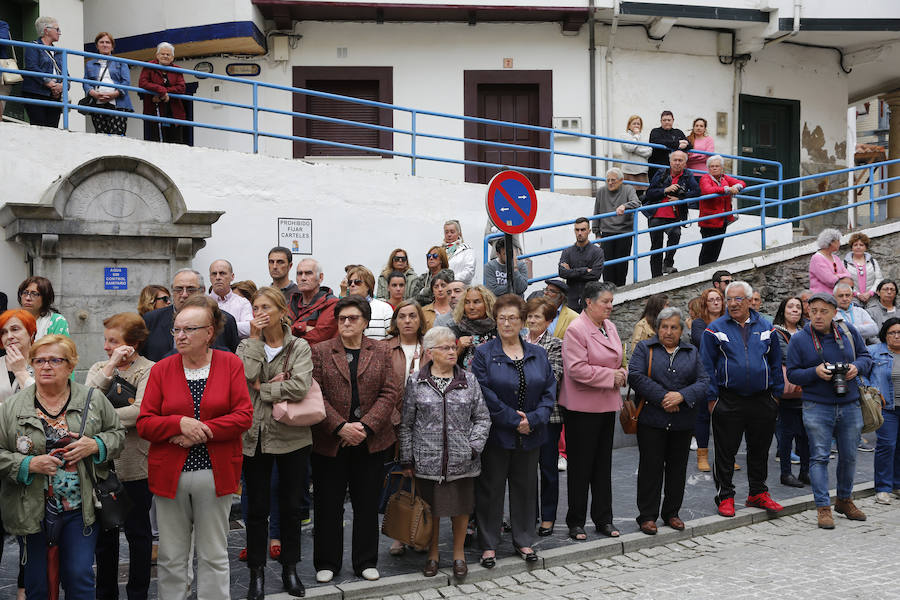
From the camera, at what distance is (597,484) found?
7.02 m

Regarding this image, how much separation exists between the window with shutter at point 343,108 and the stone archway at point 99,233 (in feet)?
18.1

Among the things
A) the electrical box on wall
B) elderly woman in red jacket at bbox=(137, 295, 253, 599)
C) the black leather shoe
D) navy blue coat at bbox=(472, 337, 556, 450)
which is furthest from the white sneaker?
the electrical box on wall

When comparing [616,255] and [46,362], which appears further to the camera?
[616,255]

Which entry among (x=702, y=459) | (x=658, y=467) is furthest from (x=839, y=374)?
(x=702, y=459)

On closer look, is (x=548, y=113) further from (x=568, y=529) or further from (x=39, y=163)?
(x=568, y=529)

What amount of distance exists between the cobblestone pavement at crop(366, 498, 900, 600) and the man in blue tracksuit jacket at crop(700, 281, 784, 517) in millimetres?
494

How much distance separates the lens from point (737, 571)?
6.14 m

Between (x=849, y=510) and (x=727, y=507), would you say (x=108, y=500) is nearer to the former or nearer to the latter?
(x=727, y=507)

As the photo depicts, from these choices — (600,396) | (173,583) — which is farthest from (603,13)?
(173,583)

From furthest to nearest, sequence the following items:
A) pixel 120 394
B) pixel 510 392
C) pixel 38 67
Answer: pixel 38 67 < pixel 510 392 < pixel 120 394

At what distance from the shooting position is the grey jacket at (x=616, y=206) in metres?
12.3

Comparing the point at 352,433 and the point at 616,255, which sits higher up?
the point at 616,255

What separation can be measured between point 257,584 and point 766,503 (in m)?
4.45

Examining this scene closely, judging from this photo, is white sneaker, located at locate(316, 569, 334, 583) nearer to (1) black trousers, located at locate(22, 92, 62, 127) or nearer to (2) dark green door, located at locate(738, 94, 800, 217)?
(1) black trousers, located at locate(22, 92, 62, 127)
